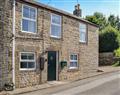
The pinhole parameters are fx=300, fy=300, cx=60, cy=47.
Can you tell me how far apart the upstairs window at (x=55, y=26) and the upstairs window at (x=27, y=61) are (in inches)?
117

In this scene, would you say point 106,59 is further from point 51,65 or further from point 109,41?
point 51,65

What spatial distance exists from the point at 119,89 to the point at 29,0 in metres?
7.96

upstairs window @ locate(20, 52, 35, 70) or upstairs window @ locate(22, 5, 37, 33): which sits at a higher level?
upstairs window @ locate(22, 5, 37, 33)

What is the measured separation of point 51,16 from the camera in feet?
70.6

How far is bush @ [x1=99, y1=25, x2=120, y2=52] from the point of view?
39.6 metres

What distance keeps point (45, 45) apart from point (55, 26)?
7.00 ft

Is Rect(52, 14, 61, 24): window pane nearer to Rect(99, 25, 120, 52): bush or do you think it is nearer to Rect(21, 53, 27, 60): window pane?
Rect(21, 53, 27, 60): window pane

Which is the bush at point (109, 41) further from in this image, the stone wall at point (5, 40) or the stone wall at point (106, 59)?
the stone wall at point (5, 40)

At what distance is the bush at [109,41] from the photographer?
3959 cm

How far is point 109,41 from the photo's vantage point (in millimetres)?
39906

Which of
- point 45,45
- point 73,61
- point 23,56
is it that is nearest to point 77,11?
point 73,61

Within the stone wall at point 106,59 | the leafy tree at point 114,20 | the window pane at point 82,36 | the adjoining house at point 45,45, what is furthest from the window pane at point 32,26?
the leafy tree at point 114,20

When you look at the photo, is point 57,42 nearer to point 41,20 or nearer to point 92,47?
point 41,20

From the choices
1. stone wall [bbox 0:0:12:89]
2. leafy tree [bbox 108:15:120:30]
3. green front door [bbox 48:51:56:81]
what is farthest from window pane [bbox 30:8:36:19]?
leafy tree [bbox 108:15:120:30]
